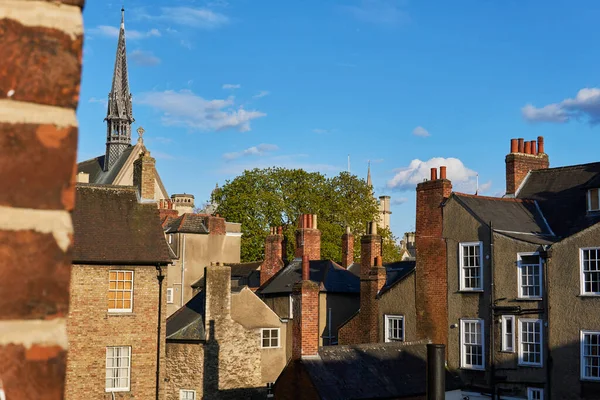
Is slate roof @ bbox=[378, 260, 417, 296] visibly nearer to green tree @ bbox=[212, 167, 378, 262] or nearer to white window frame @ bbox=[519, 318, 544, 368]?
white window frame @ bbox=[519, 318, 544, 368]

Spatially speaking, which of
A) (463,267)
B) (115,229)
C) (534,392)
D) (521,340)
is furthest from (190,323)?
(534,392)

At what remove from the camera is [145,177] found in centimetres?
3198

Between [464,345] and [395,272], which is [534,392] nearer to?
[464,345]

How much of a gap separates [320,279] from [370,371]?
16392 mm

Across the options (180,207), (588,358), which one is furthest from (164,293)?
(180,207)

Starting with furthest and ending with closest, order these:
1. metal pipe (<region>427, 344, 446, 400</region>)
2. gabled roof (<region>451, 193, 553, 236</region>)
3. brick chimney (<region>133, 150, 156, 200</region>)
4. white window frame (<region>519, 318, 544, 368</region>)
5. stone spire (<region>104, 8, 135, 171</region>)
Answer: stone spire (<region>104, 8, 135, 171</region>), brick chimney (<region>133, 150, 156, 200</region>), gabled roof (<region>451, 193, 553, 236</region>), white window frame (<region>519, 318, 544, 368</region>), metal pipe (<region>427, 344, 446, 400</region>)

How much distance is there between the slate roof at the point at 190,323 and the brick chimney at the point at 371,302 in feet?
24.4

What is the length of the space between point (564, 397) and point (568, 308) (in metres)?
3.14

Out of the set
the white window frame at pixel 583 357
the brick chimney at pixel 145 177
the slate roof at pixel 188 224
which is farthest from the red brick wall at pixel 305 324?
the slate roof at pixel 188 224

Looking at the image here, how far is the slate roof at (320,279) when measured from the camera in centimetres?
4378

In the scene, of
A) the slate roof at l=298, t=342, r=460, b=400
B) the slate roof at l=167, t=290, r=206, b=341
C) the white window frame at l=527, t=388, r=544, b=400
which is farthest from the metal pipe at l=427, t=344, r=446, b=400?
the slate roof at l=167, t=290, r=206, b=341

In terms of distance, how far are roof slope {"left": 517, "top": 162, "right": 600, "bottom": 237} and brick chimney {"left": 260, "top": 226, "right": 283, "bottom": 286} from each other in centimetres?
1894

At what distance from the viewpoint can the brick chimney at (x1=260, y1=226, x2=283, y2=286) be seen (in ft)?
164

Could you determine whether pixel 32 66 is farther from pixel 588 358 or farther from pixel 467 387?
pixel 467 387
